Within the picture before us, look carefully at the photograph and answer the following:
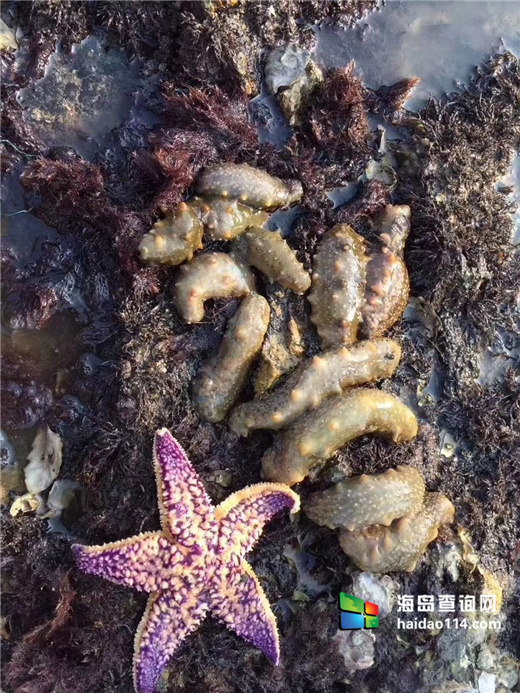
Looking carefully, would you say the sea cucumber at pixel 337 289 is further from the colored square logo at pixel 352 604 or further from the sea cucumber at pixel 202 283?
the colored square logo at pixel 352 604

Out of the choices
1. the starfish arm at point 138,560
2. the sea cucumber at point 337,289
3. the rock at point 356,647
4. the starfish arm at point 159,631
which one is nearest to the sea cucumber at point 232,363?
the sea cucumber at point 337,289

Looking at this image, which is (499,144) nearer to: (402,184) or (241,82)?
(402,184)

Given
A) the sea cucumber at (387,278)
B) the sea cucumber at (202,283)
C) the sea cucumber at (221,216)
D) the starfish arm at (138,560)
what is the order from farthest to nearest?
1. the sea cucumber at (387,278)
2. the sea cucumber at (221,216)
3. the sea cucumber at (202,283)
4. the starfish arm at (138,560)

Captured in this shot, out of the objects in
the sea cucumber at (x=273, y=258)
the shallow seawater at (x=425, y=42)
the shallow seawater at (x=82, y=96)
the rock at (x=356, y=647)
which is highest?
the shallow seawater at (x=425, y=42)

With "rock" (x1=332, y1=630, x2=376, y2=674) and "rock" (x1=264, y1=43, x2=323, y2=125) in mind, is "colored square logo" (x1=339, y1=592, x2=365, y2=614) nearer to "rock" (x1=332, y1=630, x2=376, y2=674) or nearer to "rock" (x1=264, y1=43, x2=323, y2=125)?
"rock" (x1=332, y1=630, x2=376, y2=674)

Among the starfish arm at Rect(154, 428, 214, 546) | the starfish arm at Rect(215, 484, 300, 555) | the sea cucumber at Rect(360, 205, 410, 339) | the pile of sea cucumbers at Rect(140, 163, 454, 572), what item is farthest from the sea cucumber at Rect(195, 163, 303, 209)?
the starfish arm at Rect(215, 484, 300, 555)
